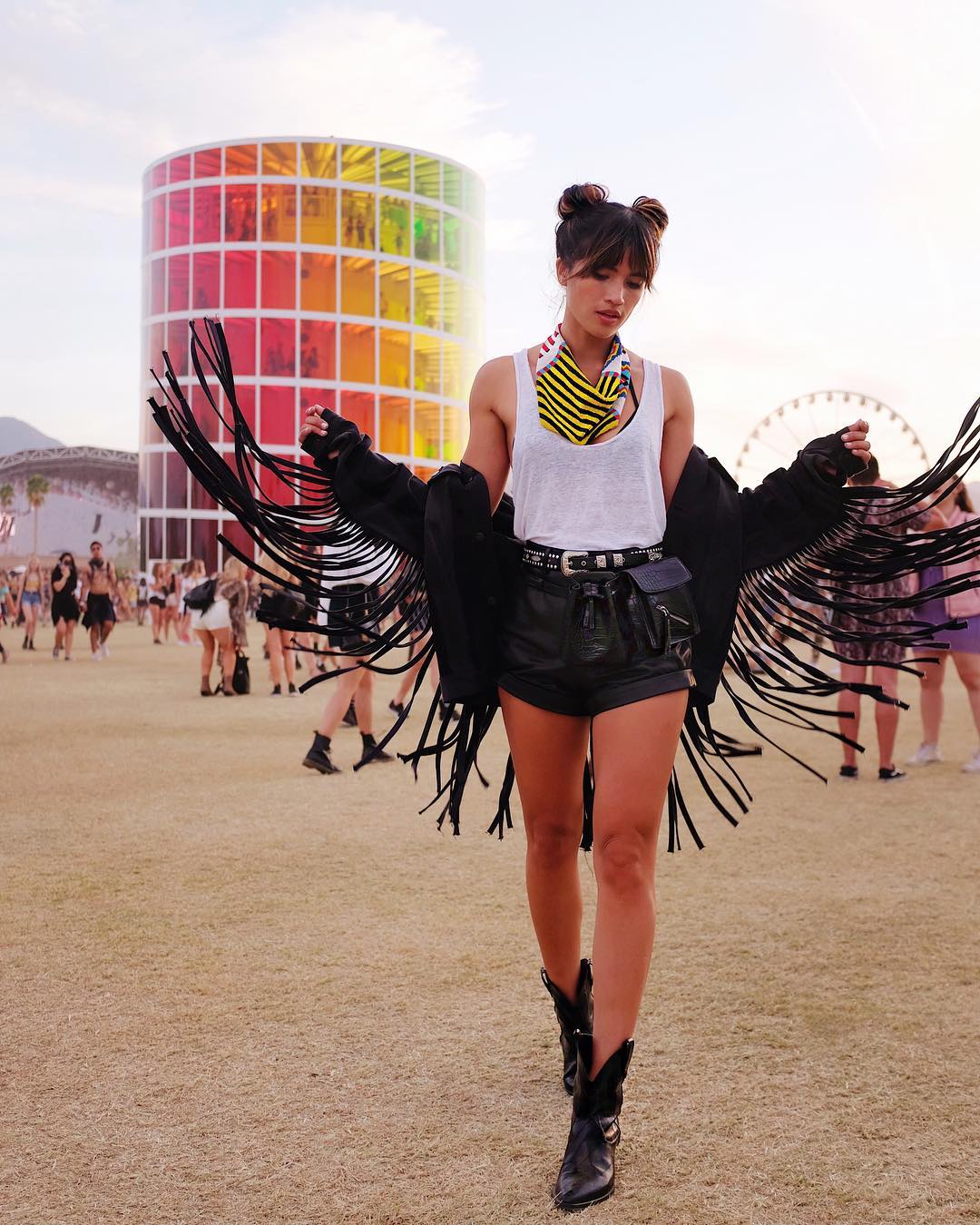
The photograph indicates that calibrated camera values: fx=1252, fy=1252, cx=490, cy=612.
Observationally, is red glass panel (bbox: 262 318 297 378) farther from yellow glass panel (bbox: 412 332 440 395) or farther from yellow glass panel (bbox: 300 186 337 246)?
yellow glass panel (bbox: 412 332 440 395)

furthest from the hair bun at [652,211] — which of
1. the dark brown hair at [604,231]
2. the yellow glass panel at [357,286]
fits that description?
the yellow glass panel at [357,286]

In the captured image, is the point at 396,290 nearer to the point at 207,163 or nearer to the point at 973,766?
the point at 207,163

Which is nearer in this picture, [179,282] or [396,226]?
[179,282]

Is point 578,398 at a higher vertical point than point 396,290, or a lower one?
lower

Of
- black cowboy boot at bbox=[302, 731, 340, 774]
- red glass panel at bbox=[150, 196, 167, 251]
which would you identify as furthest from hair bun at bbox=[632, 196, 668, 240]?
red glass panel at bbox=[150, 196, 167, 251]

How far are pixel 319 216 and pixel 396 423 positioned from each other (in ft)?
35.7

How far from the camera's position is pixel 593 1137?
2811 mm

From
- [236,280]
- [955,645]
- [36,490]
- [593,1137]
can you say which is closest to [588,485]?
[593,1137]

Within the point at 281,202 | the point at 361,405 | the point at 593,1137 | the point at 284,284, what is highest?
the point at 281,202

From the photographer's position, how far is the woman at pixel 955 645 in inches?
340

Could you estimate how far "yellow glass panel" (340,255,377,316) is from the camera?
63.1m

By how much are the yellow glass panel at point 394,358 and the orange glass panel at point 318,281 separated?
10.5 feet

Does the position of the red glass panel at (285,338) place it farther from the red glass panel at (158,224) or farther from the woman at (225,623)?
the woman at (225,623)

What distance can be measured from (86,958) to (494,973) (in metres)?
1.45
